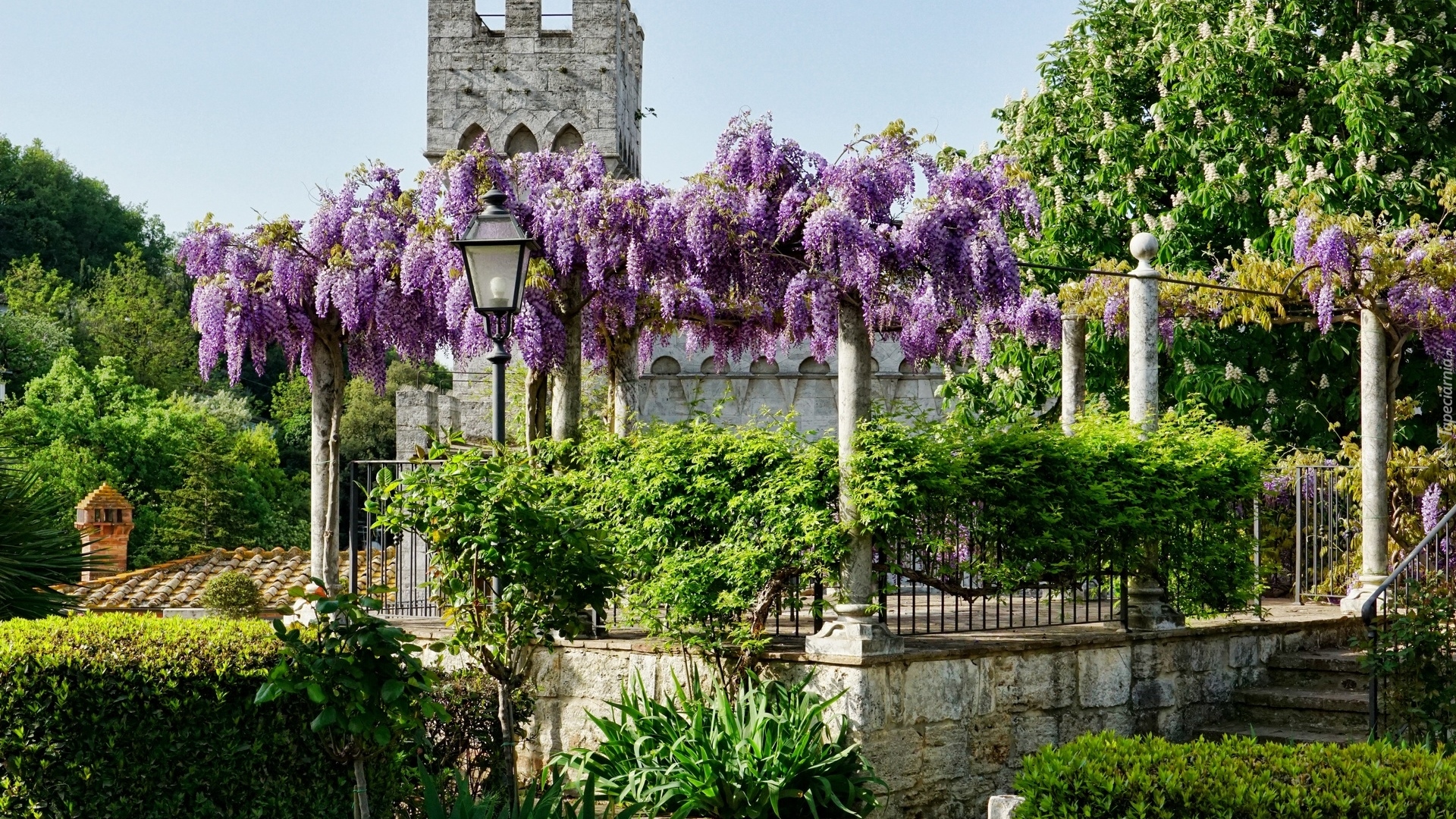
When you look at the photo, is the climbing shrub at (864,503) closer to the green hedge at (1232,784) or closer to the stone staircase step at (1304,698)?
the stone staircase step at (1304,698)

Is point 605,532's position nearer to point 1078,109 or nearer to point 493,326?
Answer: point 493,326

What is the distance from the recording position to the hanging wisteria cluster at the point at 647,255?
27.3 feet

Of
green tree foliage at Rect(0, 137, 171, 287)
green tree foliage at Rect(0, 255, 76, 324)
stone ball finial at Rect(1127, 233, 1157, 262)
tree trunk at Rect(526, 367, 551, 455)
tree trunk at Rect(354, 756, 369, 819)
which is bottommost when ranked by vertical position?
tree trunk at Rect(354, 756, 369, 819)

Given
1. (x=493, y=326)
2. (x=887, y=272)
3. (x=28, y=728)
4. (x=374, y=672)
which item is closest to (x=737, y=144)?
(x=887, y=272)

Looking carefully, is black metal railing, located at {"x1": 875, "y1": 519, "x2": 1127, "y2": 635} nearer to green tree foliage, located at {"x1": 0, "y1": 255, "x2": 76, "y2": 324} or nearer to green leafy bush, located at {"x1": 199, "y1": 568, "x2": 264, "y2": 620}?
green leafy bush, located at {"x1": 199, "y1": 568, "x2": 264, "y2": 620}

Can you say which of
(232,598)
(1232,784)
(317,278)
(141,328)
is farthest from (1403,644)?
(141,328)

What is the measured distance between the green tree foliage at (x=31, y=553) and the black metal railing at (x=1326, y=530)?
9.69 m

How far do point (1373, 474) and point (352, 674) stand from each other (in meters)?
8.81

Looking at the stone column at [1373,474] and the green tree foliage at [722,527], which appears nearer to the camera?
the green tree foliage at [722,527]

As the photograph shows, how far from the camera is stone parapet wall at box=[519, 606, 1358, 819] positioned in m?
7.74

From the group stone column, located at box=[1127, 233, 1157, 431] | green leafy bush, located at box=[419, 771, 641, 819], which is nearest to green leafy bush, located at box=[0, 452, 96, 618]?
green leafy bush, located at box=[419, 771, 641, 819]

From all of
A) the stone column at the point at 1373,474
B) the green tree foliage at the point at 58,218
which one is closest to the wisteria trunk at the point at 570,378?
the stone column at the point at 1373,474

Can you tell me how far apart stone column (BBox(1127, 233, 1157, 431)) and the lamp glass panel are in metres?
4.62

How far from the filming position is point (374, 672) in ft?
18.3
